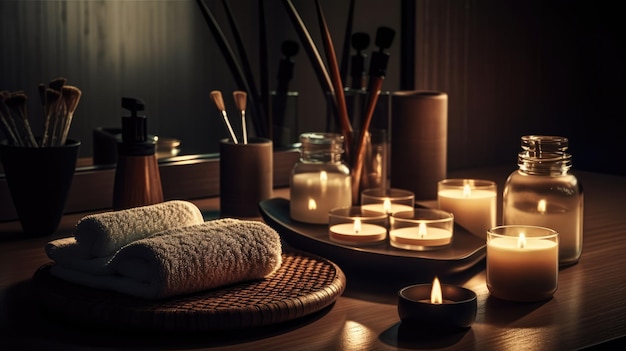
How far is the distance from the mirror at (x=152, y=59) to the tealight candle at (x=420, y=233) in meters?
0.49

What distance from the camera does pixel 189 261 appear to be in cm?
89

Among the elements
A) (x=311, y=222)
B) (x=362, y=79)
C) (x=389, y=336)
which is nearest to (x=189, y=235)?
(x=389, y=336)

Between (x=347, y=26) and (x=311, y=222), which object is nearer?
(x=311, y=222)

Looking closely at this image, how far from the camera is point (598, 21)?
81.9 inches

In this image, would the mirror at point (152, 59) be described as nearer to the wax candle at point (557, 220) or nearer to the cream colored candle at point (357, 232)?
the cream colored candle at point (357, 232)

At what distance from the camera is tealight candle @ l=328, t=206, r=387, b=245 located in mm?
1136

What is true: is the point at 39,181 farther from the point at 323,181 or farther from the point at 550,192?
the point at 550,192

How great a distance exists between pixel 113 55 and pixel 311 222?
1.34 ft

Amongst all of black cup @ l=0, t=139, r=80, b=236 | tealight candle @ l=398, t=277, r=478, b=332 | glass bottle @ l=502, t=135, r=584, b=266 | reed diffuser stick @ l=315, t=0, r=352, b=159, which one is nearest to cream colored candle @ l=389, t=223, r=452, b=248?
glass bottle @ l=502, t=135, r=584, b=266

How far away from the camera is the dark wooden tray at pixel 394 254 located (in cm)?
105

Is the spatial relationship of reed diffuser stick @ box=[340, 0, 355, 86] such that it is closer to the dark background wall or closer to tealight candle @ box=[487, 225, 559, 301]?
the dark background wall

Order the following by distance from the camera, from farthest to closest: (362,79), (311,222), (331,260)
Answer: (362,79)
(311,222)
(331,260)

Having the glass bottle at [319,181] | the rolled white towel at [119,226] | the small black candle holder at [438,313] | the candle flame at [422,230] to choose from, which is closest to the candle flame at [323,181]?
the glass bottle at [319,181]

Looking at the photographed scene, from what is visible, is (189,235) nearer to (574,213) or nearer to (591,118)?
(574,213)
